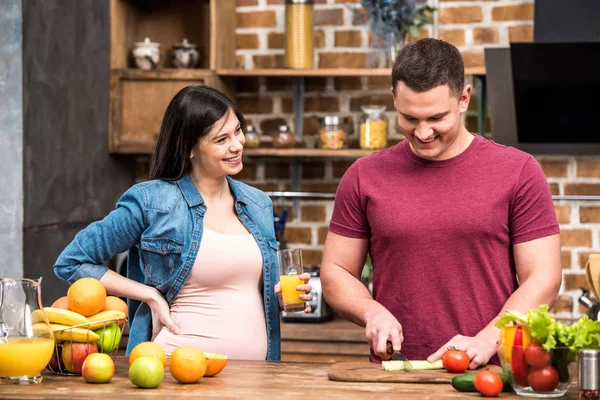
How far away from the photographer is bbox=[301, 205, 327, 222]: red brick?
13.2 feet

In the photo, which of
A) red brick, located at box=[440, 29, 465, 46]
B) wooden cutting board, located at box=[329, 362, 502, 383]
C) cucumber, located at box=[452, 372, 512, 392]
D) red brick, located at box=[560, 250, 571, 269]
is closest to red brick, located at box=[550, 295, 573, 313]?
red brick, located at box=[560, 250, 571, 269]

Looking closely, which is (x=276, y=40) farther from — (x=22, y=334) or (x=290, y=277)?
(x=22, y=334)

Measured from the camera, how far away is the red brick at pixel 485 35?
12.5ft

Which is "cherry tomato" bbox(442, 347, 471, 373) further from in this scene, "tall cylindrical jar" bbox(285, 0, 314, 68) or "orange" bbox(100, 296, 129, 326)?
"tall cylindrical jar" bbox(285, 0, 314, 68)

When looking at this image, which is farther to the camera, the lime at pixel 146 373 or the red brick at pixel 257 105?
the red brick at pixel 257 105

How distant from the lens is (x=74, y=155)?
3545 mm

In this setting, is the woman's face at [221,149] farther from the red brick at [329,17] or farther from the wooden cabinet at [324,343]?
the red brick at [329,17]

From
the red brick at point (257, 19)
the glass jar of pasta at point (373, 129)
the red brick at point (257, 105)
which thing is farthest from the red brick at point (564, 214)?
the red brick at point (257, 19)

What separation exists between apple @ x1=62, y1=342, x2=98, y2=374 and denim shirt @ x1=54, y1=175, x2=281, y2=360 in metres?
0.38

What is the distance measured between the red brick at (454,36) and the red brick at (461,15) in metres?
0.04

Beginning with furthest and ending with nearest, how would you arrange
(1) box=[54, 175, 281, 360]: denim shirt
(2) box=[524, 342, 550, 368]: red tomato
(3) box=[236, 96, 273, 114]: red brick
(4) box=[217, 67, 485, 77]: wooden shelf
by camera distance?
(3) box=[236, 96, 273, 114]: red brick < (4) box=[217, 67, 485, 77]: wooden shelf < (1) box=[54, 175, 281, 360]: denim shirt < (2) box=[524, 342, 550, 368]: red tomato

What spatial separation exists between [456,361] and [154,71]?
232 cm

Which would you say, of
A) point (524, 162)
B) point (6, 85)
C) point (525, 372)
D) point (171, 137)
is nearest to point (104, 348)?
point (171, 137)

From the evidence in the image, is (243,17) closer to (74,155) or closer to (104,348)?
(74,155)
